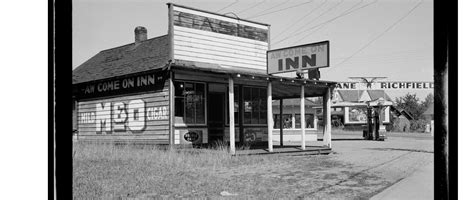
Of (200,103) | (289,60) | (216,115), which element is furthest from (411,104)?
(216,115)

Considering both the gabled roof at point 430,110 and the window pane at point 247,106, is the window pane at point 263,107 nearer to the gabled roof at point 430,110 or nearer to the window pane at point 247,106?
the window pane at point 247,106

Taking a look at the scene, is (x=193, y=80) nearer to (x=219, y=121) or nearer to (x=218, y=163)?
(x=219, y=121)

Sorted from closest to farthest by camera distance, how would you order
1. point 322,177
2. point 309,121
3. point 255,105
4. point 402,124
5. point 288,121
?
point 402,124
point 322,177
point 255,105
point 288,121
point 309,121

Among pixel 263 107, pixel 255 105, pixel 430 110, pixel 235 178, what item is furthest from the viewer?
pixel 263 107

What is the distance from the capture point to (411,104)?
10.2ft

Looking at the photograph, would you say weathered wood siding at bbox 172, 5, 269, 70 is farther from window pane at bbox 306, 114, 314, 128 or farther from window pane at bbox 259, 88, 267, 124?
window pane at bbox 306, 114, 314, 128

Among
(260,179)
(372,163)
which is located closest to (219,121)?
(372,163)

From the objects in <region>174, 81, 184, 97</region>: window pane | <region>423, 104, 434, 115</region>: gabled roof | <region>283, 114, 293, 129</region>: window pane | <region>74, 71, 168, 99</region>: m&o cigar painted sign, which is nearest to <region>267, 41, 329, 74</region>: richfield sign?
<region>174, 81, 184, 97</region>: window pane

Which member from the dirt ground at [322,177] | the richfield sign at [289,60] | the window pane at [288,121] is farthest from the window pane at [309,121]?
the dirt ground at [322,177]

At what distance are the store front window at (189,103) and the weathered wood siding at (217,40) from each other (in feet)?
2.91

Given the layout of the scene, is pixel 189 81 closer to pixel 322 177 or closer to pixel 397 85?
pixel 322 177

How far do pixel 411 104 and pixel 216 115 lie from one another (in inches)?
412

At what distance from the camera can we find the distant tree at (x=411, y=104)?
289 cm

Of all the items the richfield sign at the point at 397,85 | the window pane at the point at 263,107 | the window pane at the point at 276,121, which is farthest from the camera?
the window pane at the point at 276,121
